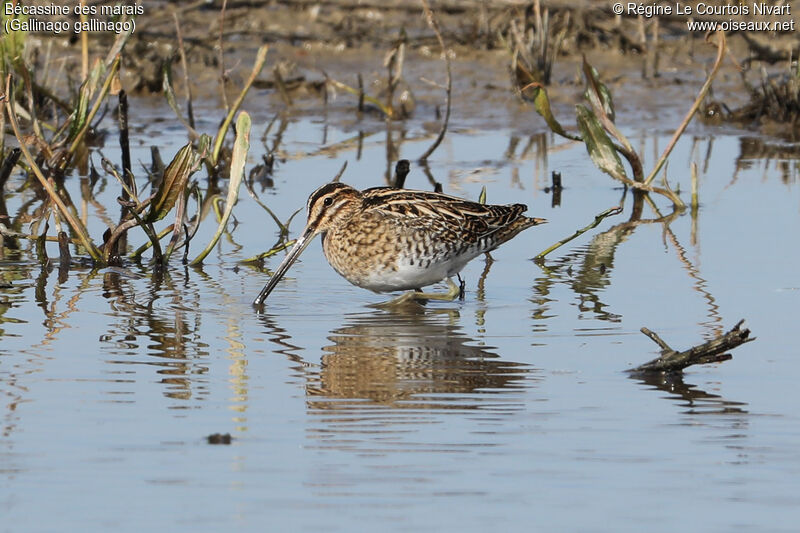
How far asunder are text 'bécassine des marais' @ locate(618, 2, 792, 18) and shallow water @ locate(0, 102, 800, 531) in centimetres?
532

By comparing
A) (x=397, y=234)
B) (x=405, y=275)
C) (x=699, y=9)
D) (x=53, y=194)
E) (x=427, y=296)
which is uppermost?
(x=699, y=9)

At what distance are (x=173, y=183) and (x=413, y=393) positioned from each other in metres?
2.69

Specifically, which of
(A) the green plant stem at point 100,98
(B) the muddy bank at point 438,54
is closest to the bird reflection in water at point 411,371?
(A) the green plant stem at point 100,98

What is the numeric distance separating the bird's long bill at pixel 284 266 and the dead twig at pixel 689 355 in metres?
2.22

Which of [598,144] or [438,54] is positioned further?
[438,54]

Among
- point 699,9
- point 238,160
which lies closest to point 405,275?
point 238,160

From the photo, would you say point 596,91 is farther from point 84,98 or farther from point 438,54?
point 438,54

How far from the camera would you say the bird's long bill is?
7.27 m

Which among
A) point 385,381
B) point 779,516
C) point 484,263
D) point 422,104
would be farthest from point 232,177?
point 422,104

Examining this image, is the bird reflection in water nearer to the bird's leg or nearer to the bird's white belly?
the bird's white belly

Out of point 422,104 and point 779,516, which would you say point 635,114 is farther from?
point 779,516

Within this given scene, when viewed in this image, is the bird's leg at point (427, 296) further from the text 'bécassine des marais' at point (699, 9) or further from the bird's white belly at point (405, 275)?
the text 'bécassine des marais' at point (699, 9)

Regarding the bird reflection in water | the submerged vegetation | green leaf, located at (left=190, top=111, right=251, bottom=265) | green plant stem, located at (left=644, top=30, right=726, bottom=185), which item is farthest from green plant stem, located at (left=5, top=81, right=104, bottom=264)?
green plant stem, located at (left=644, top=30, right=726, bottom=185)

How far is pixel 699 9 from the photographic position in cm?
1520
